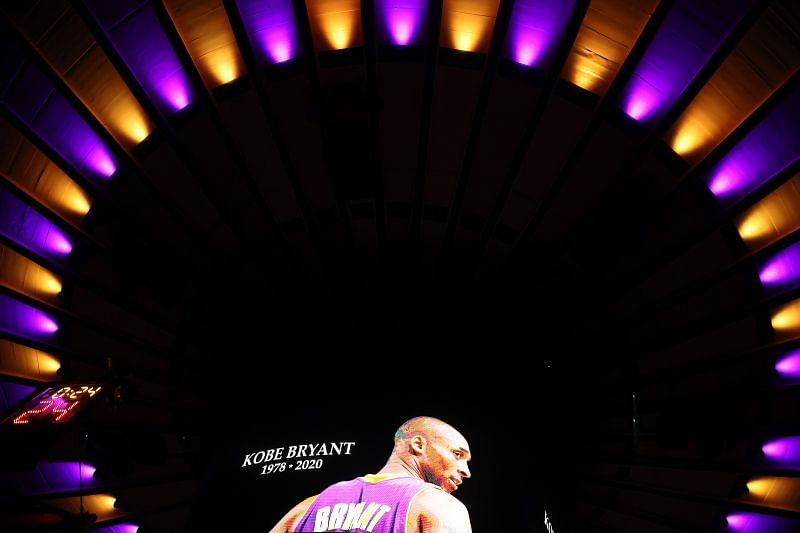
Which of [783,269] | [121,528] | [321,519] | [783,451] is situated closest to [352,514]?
[321,519]

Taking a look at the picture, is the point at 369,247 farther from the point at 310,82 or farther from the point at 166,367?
the point at 166,367

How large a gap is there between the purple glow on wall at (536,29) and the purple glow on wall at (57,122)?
36.4ft

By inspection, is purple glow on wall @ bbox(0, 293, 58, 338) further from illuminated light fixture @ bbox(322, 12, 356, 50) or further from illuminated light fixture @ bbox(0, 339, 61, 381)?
illuminated light fixture @ bbox(322, 12, 356, 50)

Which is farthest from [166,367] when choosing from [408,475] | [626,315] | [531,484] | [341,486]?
[626,315]

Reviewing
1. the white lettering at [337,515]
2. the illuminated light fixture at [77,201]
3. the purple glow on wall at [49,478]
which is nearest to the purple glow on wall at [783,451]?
the white lettering at [337,515]

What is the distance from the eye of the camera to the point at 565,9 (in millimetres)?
11344

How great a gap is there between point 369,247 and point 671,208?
10.3m

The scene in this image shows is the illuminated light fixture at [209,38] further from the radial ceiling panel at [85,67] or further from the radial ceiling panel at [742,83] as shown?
the radial ceiling panel at [742,83]

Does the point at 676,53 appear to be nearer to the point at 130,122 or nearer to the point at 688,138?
the point at 688,138

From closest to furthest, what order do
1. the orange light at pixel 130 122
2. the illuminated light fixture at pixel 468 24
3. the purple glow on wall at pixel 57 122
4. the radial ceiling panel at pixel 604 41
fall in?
the radial ceiling panel at pixel 604 41 < the illuminated light fixture at pixel 468 24 < the purple glow on wall at pixel 57 122 < the orange light at pixel 130 122

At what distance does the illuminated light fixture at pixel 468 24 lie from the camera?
11.7 metres

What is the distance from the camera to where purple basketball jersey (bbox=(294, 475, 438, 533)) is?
11180 mm

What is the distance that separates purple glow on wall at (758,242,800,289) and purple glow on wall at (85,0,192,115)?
54.9 ft

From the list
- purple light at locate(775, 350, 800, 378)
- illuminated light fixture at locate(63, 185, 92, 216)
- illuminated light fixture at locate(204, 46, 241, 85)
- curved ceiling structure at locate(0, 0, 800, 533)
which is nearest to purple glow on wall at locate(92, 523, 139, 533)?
curved ceiling structure at locate(0, 0, 800, 533)
